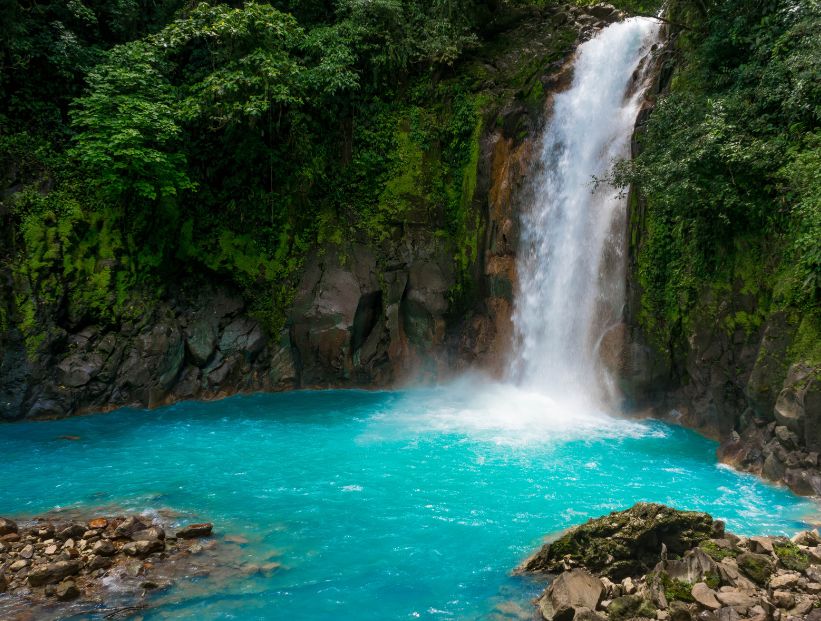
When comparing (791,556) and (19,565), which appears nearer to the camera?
(791,556)

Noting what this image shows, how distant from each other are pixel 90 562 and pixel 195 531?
1313 mm

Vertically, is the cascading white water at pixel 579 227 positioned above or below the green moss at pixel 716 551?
above

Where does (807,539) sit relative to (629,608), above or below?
above

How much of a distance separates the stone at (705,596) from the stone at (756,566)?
0.61m

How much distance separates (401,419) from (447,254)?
18.4ft

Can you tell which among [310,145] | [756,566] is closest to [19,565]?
[756,566]

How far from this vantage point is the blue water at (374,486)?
6.73m

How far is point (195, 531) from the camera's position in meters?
7.83

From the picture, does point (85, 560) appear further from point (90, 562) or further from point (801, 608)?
point (801, 608)

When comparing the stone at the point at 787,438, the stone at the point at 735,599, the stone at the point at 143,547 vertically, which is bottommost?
the stone at the point at 143,547

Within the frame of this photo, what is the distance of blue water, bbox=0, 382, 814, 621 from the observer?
6.73 meters

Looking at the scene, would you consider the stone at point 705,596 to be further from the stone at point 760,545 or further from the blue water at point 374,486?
the blue water at point 374,486

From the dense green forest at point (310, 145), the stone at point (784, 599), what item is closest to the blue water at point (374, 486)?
the stone at point (784, 599)

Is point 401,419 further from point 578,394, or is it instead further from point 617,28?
point 617,28
